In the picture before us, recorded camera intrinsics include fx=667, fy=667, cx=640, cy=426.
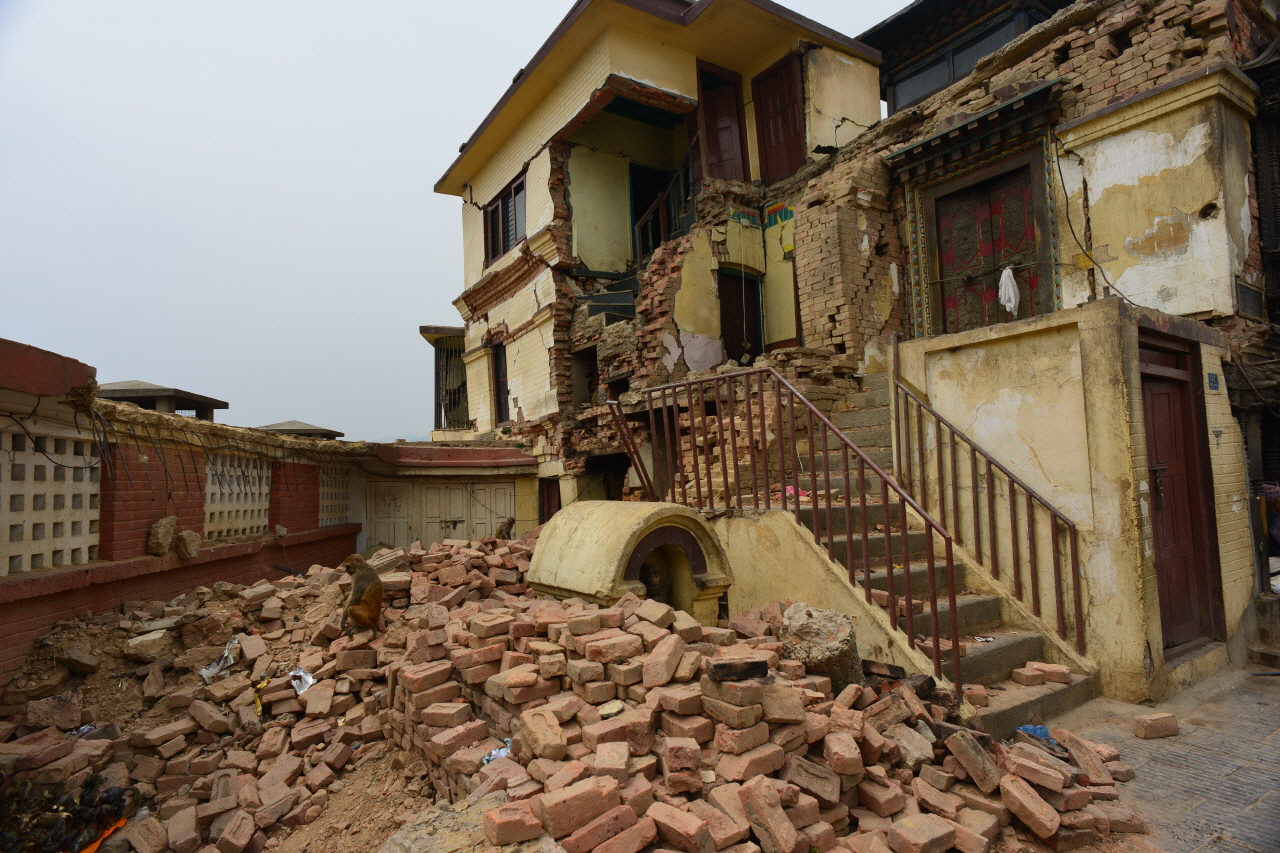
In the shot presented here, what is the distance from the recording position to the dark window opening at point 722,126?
1259 cm

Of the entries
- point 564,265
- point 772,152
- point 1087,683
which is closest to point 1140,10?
point 772,152

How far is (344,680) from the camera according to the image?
16.6 ft

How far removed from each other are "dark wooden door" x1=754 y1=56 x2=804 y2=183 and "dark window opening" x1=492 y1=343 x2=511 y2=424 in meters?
7.64

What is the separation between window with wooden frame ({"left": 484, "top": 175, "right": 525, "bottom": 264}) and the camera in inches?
606

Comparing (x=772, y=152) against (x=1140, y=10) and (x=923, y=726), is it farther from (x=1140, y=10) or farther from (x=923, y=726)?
(x=923, y=726)

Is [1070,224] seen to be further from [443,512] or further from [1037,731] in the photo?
[443,512]

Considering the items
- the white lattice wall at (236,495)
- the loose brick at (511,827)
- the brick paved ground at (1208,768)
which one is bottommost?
the brick paved ground at (1208,768)

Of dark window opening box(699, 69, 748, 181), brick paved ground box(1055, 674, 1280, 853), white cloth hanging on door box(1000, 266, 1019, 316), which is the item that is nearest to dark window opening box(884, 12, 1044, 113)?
dark window opening box(699, 69, 748, 181)

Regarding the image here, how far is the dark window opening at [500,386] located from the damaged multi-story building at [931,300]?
81 millimetres

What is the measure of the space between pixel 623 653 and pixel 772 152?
11.0 metres

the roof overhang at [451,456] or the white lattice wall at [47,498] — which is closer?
the white lattice wall at [47,498]

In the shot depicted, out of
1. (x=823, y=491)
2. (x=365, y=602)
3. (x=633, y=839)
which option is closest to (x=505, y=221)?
(x=823, y=491)

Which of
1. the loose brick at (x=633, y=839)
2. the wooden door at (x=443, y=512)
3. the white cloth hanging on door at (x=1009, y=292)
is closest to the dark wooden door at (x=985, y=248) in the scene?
the white cloth hanging on door at (x=1009, y=292)

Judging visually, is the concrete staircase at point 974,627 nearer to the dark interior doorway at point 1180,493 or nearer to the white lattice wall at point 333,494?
the dark interior doorway at point 1180,493
